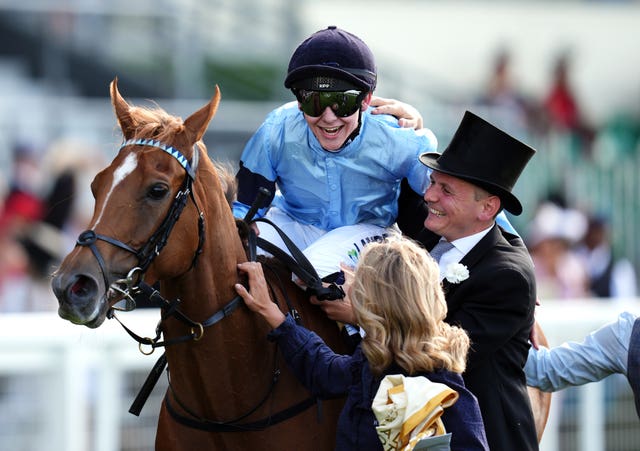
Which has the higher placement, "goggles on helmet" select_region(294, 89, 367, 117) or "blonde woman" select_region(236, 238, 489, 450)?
"goggles on helmet" select_region(294, 89, 367, 117)

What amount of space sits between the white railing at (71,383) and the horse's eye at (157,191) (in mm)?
2422

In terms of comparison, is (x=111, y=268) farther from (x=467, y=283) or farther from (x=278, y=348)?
(x=467, y=283)

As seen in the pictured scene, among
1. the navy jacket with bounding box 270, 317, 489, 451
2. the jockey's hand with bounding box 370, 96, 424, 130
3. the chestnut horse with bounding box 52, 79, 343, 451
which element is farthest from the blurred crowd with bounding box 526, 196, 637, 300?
the navy jacket with bounding box 270, 317, 489, 451

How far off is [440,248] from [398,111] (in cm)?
60

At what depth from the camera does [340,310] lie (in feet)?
13.5

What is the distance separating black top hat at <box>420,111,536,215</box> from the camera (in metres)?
3.99

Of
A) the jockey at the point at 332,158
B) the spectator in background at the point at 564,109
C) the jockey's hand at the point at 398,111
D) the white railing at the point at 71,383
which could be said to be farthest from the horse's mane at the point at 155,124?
the spectator in background at the point at 564,109

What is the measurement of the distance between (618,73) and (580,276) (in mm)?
8091

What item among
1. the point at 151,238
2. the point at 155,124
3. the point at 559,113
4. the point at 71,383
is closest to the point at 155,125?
the point at 155,124

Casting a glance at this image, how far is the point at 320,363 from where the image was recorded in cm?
364

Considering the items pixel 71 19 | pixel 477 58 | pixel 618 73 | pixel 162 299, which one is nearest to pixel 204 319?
pixel 162 299

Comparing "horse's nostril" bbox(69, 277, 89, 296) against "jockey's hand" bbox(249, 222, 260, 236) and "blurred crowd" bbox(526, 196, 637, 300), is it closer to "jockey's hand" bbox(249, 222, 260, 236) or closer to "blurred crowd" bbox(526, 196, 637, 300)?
"jockey's hand" bbox(249, 222, 260, 236)

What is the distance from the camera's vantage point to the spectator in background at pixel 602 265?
33.5 ft

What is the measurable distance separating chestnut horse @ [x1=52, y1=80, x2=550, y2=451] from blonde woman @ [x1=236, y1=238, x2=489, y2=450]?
50 centimetres
